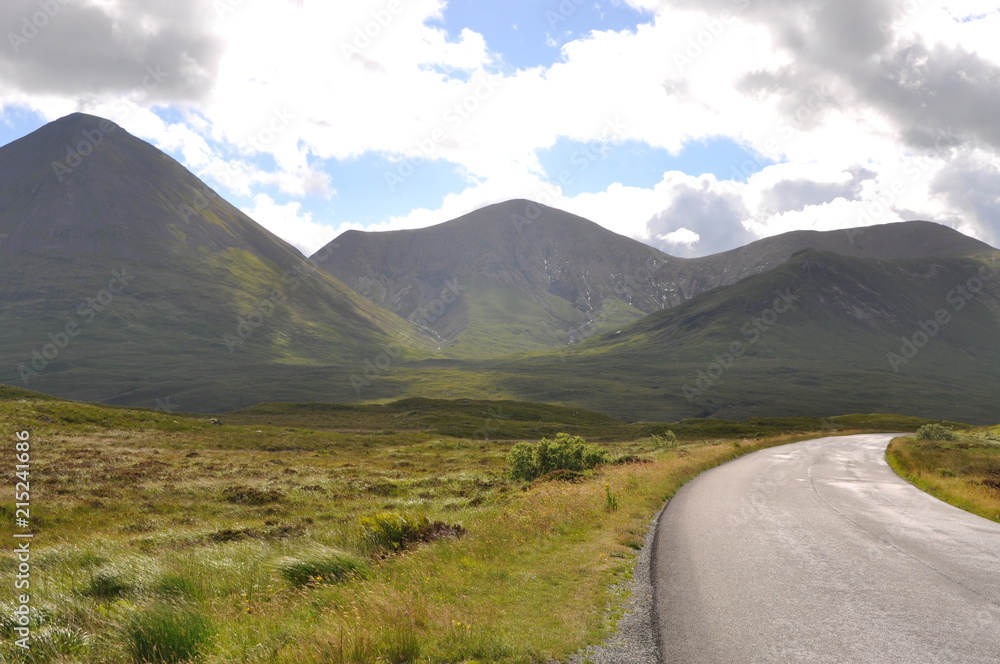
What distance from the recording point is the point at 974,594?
35.0 ft

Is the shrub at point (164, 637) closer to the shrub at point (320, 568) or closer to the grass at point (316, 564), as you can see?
the grass at point (316, 564)

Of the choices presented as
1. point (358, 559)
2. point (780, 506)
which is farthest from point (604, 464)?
point (358, 559)

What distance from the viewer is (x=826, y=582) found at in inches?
464

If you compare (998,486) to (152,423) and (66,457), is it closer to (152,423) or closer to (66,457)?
(66,457)

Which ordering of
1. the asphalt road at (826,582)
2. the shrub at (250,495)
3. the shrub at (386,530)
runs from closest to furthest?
the asphalt road at (826,582) → the shrub at (386,530) → the shrub at (250,495)

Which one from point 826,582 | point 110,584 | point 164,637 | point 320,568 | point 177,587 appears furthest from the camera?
point 320,568

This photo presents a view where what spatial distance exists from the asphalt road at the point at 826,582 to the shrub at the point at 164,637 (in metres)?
6.87

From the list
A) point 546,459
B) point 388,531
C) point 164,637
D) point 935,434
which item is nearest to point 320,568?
point 388,531

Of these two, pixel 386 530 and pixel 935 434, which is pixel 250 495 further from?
pixel 935 434

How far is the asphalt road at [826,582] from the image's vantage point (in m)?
8.48

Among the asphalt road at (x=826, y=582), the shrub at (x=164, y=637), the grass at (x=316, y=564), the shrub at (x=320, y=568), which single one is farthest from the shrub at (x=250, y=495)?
the shrub at (x=164, y=637)

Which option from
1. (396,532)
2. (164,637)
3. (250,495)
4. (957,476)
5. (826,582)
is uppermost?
(164,637)

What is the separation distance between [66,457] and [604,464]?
39.0 metres

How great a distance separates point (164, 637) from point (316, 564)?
460cm
